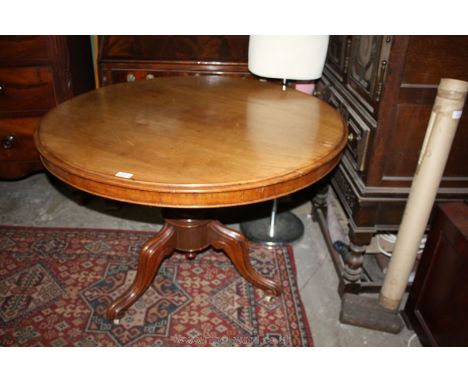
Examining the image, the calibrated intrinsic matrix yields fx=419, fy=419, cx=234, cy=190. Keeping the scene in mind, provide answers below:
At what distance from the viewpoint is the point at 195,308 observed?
1.94 m

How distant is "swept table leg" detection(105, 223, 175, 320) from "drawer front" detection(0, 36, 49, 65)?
1.24 metres

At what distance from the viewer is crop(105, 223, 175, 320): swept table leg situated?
1800 mm

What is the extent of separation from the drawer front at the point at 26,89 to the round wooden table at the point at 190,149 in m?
0.66

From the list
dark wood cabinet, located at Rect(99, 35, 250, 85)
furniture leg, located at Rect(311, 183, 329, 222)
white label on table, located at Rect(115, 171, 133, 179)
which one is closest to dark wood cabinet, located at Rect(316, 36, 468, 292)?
furniture leg, located at Rect(311, 183, 329, 222)

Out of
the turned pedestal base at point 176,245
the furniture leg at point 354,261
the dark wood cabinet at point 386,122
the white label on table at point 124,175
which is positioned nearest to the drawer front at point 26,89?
the turned pedestal base at point 176,245

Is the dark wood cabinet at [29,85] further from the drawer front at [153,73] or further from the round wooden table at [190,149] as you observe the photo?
the round wooden table at [190,149]

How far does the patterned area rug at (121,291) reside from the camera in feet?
5.85

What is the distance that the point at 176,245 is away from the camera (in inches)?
74.5

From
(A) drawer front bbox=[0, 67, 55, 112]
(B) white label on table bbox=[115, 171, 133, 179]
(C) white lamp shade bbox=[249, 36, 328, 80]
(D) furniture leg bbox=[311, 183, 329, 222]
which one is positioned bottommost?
(D) furniture leg bbox=[311, 183, 329, 222]

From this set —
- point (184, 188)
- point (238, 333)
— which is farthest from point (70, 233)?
point (184, 188)

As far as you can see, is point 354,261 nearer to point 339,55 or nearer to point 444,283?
point 444,283

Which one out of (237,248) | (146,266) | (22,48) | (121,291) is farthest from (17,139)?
(237,248)

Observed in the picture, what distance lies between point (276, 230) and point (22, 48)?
5.59 feet

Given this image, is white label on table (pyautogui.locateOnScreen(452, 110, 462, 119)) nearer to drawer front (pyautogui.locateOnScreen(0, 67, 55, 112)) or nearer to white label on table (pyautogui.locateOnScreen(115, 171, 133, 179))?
white label on table (pyautogui.locateOnScreen(115, 171, 133, 179))
